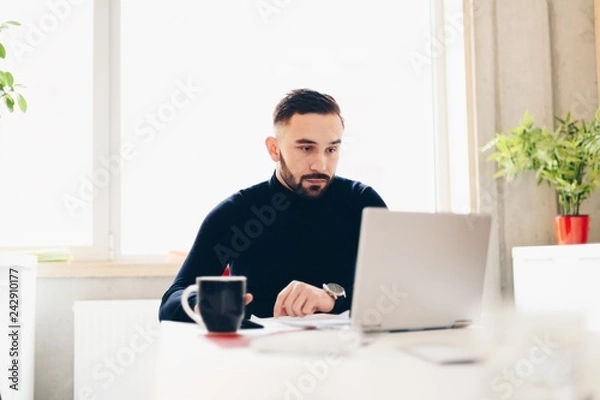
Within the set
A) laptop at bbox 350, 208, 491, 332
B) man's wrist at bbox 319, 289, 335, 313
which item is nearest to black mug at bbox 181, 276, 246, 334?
laptop at bbox 350, 208, 491, 332

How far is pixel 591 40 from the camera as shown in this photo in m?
3.27

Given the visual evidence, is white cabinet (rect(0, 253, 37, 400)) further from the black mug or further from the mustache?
the black mug

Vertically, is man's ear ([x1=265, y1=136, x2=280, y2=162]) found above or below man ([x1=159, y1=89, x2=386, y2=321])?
above

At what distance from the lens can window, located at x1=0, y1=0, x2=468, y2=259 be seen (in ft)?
10.3

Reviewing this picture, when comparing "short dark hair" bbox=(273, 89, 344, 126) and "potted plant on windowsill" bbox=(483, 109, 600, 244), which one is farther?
"potted plant on windowsill" bbox=(483, 109, 600, 244)

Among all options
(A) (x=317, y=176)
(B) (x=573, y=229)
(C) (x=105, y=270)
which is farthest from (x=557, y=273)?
(C) (x=105, y=270)

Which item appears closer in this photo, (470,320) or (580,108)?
(470,320)

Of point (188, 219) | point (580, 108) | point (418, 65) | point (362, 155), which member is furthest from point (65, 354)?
point (580, 108)

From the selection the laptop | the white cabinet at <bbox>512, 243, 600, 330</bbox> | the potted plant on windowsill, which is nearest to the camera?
the laptop

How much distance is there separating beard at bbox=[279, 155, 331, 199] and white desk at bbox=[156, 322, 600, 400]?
989 mm

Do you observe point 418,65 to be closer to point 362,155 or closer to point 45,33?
point 362,155

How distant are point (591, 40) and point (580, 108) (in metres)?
0.33

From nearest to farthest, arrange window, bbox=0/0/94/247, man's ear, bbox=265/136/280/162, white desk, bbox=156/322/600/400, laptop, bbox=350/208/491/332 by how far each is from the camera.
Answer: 1. white desk, bbox=156/322/600/400
2. laptop, bbox=350/208/491/332
3. man's ear, bbox=265/136/280/162
4. window, bbox=0/0/94/247

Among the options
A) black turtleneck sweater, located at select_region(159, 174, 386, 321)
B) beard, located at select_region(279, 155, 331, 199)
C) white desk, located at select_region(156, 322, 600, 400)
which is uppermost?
beard, located at select_region(279, 155, 331, 199)
